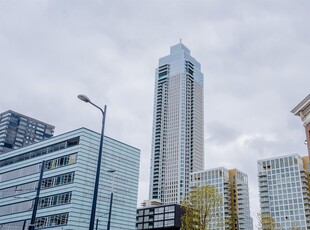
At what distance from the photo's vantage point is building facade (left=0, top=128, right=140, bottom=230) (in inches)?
2726

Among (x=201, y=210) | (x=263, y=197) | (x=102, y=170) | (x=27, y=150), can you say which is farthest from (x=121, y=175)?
(x=263, y=197)

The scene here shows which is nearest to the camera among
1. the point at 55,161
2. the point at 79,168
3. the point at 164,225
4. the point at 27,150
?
the point at 79,168

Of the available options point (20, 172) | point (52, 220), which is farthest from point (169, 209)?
point (52, 220)

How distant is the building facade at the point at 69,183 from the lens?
2726 inches

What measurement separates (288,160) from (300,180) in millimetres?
10631

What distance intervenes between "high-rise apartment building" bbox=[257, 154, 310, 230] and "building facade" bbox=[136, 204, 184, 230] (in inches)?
1674

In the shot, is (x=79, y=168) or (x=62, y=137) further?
(x=62, y=137)

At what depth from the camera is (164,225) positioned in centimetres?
14100

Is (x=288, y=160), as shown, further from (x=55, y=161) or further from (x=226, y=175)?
(x=55, y=161)

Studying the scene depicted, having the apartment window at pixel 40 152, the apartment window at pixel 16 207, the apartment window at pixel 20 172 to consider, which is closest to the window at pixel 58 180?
the apartment window at pixel 20 172

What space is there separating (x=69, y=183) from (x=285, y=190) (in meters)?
122

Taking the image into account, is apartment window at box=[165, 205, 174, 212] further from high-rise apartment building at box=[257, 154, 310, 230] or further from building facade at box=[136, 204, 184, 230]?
high-rise apartment building at box=[257, 154, 310, 230]

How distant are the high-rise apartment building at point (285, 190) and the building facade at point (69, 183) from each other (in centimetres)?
9813

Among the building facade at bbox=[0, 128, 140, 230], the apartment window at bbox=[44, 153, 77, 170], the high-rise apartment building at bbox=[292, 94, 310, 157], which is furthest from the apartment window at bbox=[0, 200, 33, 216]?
the high-rise apartment building at bbox=[292, 94, 310, 157]
